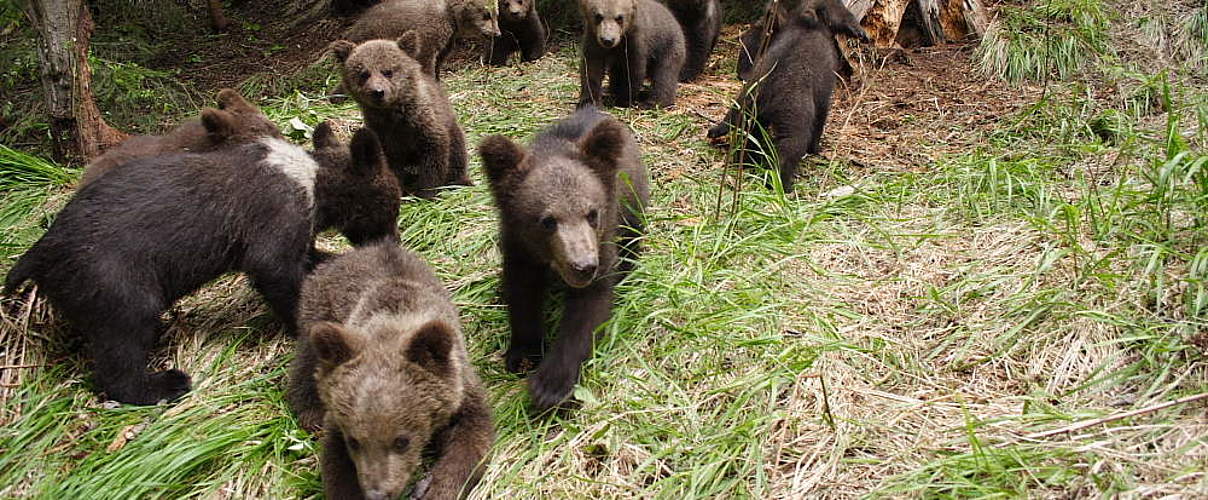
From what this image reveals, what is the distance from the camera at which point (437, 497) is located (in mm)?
3371

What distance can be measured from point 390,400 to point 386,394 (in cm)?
3

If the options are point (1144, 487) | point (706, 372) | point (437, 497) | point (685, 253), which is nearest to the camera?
point (1144, 487)

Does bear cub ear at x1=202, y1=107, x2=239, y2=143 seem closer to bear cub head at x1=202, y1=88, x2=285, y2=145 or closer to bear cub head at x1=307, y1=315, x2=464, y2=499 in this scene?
bear cub head at x1=202, y1=88, x2=285, y2=145

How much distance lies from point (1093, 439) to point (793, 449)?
1.18 meters

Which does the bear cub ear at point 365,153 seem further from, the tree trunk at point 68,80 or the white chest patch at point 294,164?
the tree trunk at point 68,80

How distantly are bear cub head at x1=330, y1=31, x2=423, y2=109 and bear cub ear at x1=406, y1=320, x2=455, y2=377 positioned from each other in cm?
342

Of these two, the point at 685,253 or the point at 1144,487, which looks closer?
the point at 1144,487

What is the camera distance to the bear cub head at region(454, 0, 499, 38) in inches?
411

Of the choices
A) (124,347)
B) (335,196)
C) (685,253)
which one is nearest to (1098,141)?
(685,253)

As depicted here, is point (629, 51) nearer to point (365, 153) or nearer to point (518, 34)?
point (518, 34)

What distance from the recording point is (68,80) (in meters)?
6.09

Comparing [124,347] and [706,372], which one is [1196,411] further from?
[124,347]

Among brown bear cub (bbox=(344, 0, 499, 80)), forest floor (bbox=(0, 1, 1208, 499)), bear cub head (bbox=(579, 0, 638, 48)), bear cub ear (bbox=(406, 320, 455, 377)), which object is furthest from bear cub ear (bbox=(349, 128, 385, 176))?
brown bear cub (bbox=(344, 0, 499, 80))

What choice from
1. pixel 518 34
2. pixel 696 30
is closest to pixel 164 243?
pixel 696 30
